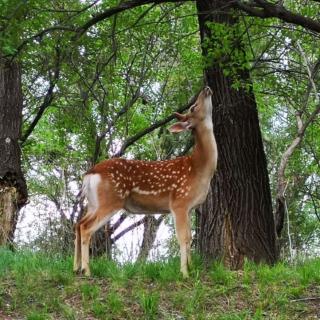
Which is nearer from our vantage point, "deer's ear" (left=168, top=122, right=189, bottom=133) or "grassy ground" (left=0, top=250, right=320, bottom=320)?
"grassy ground" (left=0, top=250, right=320, bottom=320)

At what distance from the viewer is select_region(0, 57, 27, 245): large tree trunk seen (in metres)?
12.4

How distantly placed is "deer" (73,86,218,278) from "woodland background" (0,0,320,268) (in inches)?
27.2

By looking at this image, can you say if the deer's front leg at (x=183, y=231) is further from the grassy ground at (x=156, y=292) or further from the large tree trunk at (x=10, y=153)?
the large tree trunk at (x=10, y=153)

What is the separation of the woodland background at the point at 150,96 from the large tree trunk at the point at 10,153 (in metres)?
0.02

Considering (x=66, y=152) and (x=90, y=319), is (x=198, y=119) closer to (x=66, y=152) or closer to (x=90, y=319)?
(x=90, y=319)

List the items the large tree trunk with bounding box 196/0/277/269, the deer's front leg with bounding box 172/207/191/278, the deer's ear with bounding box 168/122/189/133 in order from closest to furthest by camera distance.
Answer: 1. the deer's front leg with bounding box 172/207/191/278
2. the deer's ear with bounding box 168/122/189/133
3. the large tree trunk with bounding box 196/0/277/269

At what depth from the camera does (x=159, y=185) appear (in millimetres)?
7852

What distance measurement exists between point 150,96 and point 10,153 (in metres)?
4.25

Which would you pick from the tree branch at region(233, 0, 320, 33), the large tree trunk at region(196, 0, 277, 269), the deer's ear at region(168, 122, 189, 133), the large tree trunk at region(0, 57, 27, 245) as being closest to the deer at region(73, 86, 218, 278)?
the deer's ear at region(168, 122, 189, 133)

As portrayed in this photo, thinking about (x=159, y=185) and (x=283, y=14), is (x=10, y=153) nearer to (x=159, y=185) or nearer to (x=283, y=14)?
(x=159, y=185)

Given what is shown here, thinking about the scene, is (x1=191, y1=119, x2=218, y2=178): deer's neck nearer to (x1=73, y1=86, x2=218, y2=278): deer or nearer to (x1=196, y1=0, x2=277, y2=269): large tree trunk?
(x1=73, y1=86, x2=218, y2=278): deer

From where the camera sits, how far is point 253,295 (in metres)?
6.60

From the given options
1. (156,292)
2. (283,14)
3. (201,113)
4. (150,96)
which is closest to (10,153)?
(150,96)

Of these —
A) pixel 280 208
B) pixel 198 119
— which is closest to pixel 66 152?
pixel 280 208
